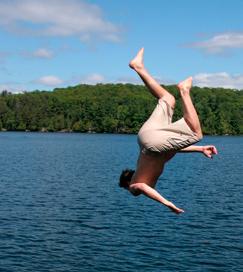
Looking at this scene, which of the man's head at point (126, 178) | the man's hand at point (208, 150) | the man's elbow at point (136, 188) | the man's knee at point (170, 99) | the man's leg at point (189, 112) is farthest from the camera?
the man's head at point (126, 178)

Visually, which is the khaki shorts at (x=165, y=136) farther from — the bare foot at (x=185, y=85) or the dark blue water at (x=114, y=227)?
the dark blue water at (x=114, y=227)

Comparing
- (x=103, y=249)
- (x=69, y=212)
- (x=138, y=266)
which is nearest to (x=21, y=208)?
(x=69, y=212)

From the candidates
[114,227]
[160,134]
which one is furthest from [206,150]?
[114,227]

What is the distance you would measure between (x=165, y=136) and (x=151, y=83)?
2.92 feet

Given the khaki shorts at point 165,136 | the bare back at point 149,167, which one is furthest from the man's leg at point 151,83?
the bare back at point 149,167

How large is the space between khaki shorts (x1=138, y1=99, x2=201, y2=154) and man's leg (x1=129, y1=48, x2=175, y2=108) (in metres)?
0.40

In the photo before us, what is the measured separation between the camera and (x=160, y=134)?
310 inches

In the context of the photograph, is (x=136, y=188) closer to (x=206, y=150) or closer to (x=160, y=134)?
(x=160, y=134)

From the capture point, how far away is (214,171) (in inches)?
2532

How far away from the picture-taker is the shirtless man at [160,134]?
7852 mm

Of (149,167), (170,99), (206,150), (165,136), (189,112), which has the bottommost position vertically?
(149,167)

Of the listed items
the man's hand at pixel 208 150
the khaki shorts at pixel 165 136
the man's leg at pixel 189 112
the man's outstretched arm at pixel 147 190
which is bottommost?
the man's outstretched arm at pixel 147 190

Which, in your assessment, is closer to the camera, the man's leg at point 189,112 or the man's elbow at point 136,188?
the man's leg at point 189,112

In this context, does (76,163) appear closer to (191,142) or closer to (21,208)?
(21,208)
